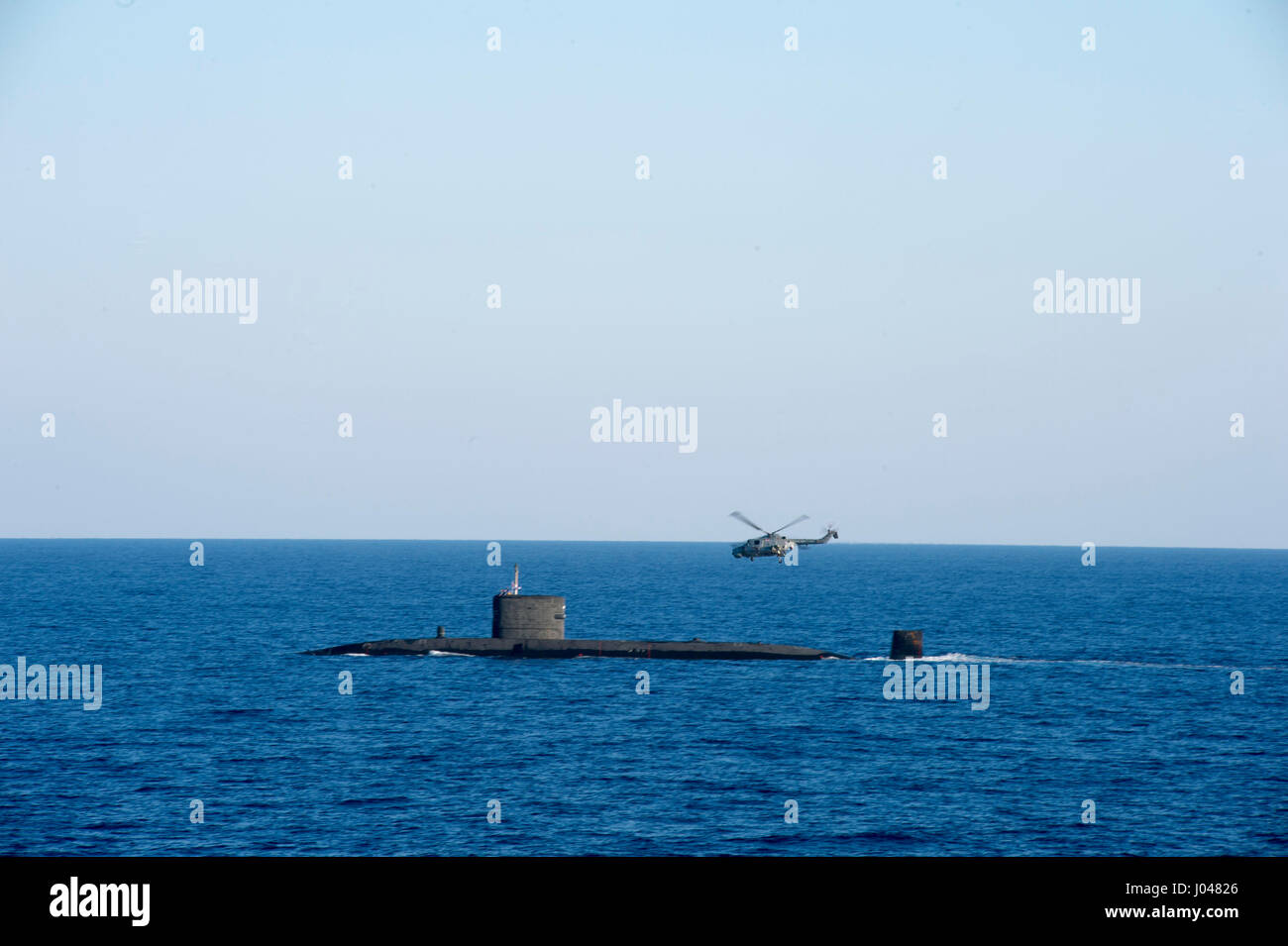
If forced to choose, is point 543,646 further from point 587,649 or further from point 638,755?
point 638,755

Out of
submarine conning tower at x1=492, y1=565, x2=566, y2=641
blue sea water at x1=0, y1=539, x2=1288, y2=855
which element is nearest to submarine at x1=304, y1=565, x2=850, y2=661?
submarine conning tower at x1=492, y1=565, x2=566, y2=641

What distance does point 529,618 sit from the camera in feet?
318

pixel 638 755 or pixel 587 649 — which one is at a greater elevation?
pixel 587 649

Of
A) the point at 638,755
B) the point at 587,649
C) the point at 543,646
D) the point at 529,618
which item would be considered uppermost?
the point at 529,618

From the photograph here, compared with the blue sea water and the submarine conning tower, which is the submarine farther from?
the blue sea water

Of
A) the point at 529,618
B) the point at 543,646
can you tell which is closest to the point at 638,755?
the point at 543,646

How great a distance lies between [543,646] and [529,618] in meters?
2.35

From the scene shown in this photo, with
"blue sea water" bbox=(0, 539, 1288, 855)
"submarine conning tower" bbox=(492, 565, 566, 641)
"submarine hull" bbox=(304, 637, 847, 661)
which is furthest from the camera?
"submarine hull" bbox=(304, 637, 847, 661)

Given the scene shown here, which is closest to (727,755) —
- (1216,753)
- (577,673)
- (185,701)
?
(1216,753)

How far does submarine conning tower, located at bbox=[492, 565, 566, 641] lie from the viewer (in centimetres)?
9638

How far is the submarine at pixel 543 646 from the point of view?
3797 inches

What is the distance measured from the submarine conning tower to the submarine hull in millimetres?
446
